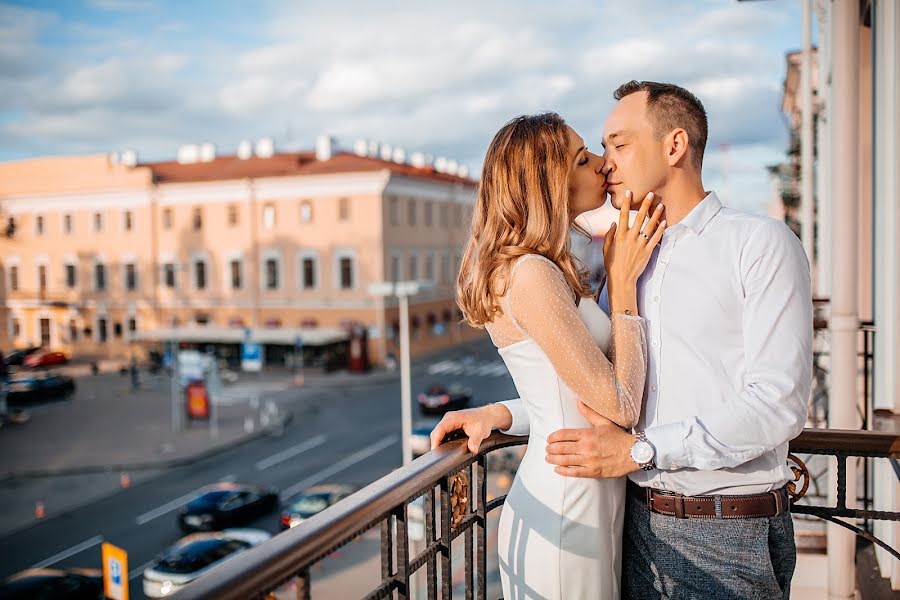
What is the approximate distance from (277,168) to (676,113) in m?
44.8

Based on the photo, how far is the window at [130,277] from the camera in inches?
1886

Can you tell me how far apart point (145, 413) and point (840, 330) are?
3292cm

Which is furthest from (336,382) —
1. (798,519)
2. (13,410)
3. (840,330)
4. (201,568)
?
(840,330)

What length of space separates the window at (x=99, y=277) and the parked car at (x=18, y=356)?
18.9 feet

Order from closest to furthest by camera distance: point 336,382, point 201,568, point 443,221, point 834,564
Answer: point 834,564 → point 201,568 → point 336,382 → point 443,221

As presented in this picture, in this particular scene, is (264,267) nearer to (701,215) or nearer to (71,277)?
(71,277)

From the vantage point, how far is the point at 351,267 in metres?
43.1

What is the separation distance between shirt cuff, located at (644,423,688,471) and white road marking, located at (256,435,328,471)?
2271 centimetres

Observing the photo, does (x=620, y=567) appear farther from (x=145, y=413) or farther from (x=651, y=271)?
(x=145, y=413)

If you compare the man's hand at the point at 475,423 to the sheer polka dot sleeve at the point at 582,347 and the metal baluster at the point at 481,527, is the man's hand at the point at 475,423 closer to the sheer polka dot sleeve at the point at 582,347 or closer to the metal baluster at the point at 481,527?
the metal baluster at the point at 481,527

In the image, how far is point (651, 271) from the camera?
2.35 m

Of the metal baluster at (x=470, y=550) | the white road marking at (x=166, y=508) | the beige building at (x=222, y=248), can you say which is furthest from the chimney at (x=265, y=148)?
the metal baluster at (x=470, y=550)

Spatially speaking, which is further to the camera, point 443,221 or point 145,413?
point 443,221

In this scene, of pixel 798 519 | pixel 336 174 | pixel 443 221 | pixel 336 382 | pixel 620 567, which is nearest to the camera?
pixel 620 567
